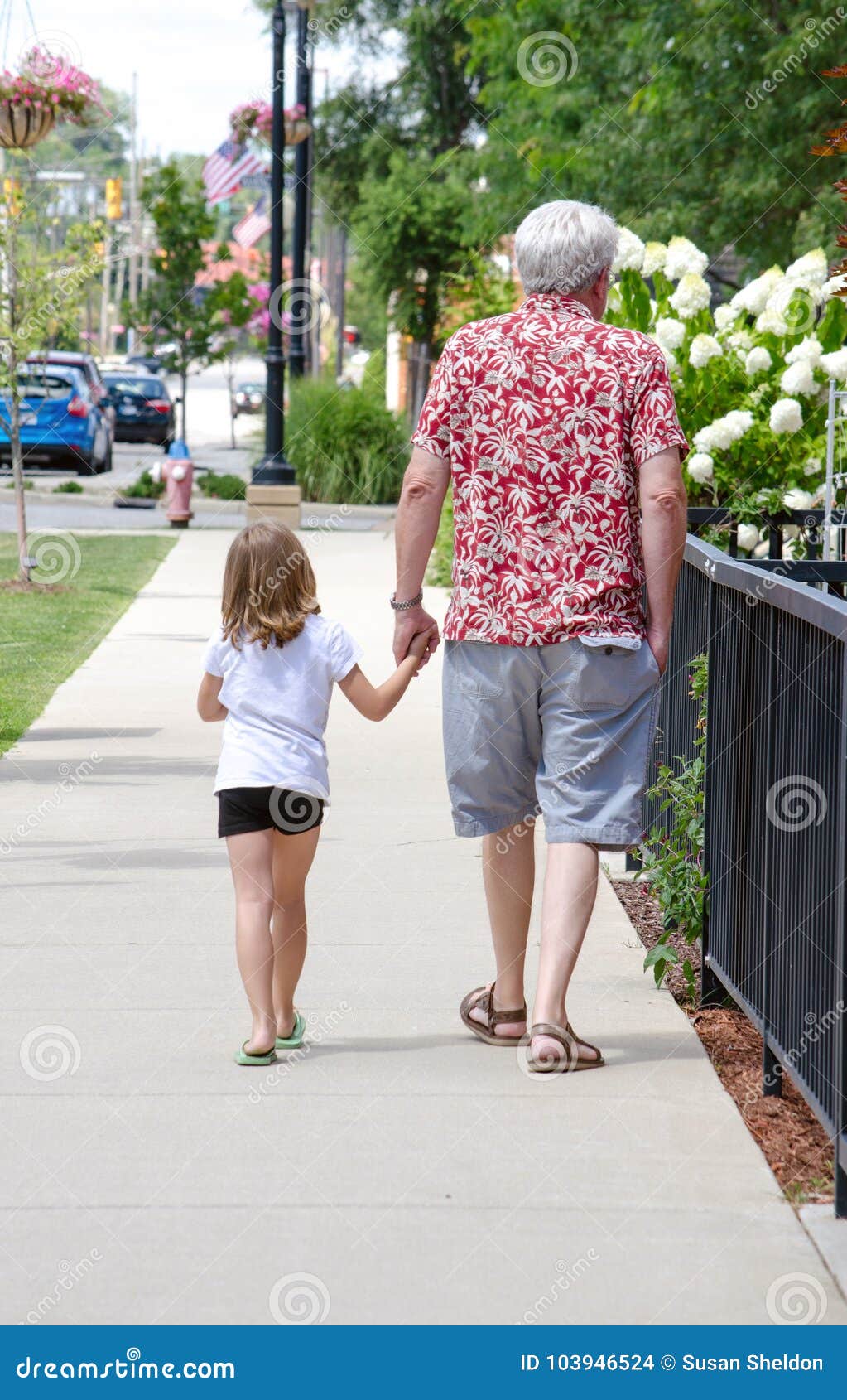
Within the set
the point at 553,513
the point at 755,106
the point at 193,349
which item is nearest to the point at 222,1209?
the point at 553,513

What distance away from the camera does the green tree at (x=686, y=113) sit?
17906mm

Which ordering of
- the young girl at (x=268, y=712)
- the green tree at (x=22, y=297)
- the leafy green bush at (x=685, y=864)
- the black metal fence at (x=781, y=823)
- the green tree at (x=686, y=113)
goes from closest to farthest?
the black metal fence at (x=781, y=823), the young girl at (x=268, y=712), the leafy green bush at (x=685, y=864), the green tree at (x=22, y=297), the green tree at (x=686, y=113)

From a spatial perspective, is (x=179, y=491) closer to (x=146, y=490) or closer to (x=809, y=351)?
(x=146, y=490)

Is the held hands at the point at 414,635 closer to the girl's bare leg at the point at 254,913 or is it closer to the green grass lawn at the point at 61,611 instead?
the girl's bare leg at the point at 254,913

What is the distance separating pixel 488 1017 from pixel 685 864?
0.87 metres

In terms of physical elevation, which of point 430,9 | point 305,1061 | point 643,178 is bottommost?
point 305,1061

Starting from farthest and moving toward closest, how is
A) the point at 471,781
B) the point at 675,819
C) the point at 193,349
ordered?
the point at 193,349 < the point at 675,819 < the point at 471,781

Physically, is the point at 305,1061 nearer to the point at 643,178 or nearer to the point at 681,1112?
the point at 681,1112

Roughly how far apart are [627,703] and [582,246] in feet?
3.49

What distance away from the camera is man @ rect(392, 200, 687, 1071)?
4258 mm

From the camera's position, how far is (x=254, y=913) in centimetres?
438

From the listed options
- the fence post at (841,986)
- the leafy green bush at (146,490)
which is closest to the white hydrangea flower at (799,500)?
the fence post at (841,986)

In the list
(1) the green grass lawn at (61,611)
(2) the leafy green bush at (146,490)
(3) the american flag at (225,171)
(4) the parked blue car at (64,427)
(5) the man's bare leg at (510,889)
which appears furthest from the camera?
(3) the american flag at (225,171)

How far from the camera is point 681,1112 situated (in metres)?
4.10
